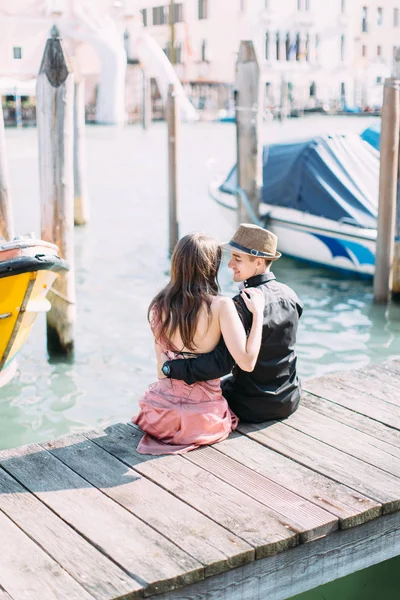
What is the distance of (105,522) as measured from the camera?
3238 millimetres

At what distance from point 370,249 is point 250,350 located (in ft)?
20.7

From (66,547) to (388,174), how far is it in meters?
A: 5.75

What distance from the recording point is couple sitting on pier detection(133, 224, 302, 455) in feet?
12.1

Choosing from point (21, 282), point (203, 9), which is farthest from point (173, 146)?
point (203, 9)

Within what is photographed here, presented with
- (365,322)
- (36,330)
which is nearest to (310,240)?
(365,322)

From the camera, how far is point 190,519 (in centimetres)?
327

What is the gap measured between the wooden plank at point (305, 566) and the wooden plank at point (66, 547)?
6.8 inches

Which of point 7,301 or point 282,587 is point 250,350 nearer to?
point 282,587

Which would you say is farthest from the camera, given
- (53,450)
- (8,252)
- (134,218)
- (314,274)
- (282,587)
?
(134,218)

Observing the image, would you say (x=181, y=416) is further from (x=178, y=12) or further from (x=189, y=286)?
(x=178, y=12)

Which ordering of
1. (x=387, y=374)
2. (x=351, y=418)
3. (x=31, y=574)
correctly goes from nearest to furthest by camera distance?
(x=31, y=574)
(x=351, y=418)
(x=387, y=374)

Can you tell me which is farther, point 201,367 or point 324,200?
point 324,200

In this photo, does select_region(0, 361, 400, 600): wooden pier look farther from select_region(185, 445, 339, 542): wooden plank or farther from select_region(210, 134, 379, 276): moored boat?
select_region(210, 134, 379, 276): moored boat

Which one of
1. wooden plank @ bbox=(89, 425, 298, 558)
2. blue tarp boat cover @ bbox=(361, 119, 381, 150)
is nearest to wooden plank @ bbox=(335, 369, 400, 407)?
wooden plank @ bbox=(89, 425, 298, 558)
